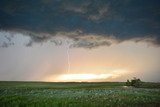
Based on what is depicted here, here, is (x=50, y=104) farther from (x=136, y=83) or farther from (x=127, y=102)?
(x=136, y=83)

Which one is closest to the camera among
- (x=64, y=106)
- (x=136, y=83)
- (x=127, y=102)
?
(x=64, y=106)

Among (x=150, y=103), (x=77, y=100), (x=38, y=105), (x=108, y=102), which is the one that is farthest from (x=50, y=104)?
(x=150, y=103)

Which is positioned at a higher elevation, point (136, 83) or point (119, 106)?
point (136, 83)

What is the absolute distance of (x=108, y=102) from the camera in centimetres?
3147

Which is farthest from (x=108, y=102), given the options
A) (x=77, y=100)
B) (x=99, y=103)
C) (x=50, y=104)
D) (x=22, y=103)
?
(x=22, y=103)

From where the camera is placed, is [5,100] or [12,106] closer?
[12,106]

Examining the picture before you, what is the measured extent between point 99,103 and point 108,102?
112cm

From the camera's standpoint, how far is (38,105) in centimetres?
2975

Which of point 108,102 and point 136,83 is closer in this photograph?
point 108,102

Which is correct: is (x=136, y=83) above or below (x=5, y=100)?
above

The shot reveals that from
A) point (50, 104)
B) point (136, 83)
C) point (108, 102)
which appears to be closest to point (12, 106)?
point (50, 104)

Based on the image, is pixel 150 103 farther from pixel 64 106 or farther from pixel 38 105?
pixel 38 105

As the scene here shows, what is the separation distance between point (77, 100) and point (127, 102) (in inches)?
200

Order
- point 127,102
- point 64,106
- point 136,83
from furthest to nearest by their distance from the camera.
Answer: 1. point 136,83
2. point 127,102
3. point 64,106
